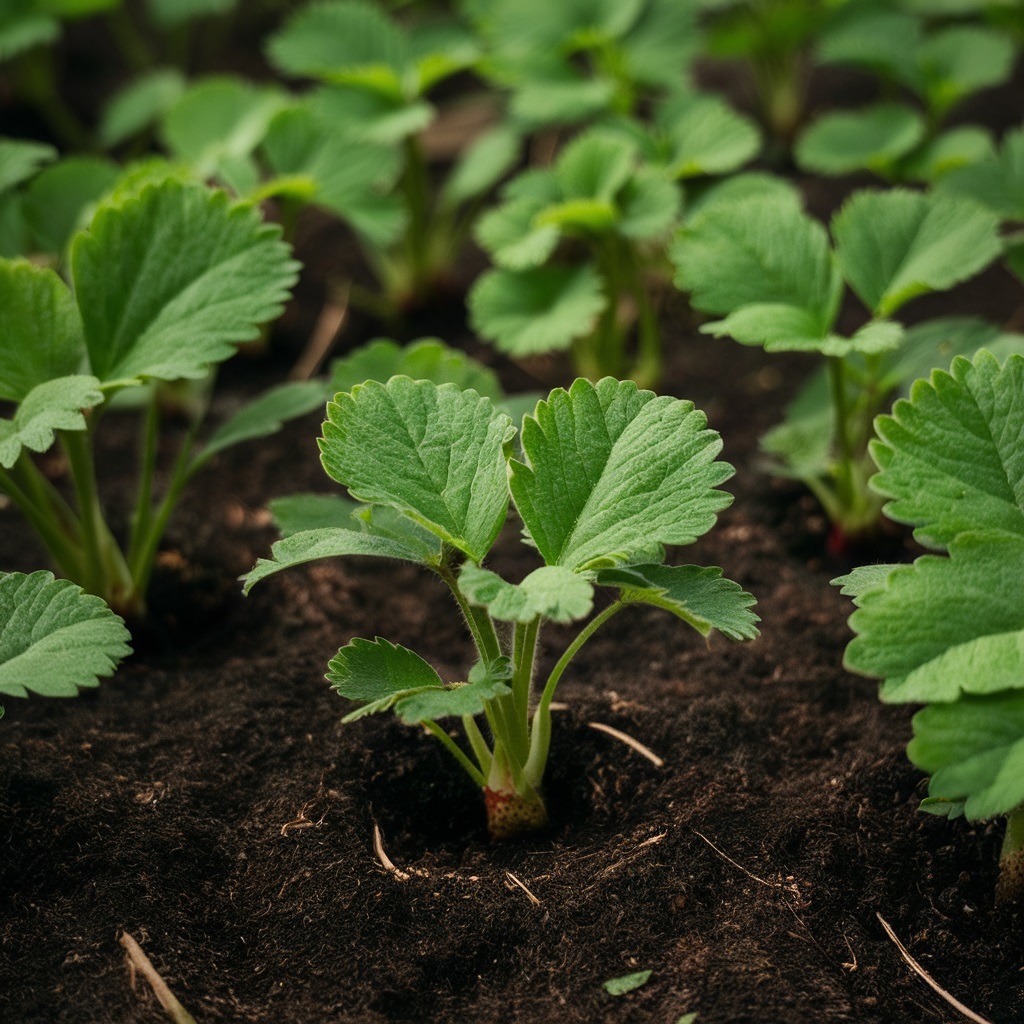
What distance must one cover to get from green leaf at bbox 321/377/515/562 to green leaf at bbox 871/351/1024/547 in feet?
1.18

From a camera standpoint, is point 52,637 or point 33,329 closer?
point 52,637

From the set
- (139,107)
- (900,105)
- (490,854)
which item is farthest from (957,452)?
(139,107)

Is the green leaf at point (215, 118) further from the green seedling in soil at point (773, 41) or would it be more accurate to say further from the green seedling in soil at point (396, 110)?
the green seedling in soil at point (773, 41)

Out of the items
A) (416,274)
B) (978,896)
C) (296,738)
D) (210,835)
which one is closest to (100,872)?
(210,835)

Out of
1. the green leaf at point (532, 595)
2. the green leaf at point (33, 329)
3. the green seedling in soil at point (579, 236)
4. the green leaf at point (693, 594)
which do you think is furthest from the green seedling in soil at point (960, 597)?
the green leaf at point (33, 329)

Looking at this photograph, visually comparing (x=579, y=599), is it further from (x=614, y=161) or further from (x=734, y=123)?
(x=734, y=123)

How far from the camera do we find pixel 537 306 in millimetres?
1845

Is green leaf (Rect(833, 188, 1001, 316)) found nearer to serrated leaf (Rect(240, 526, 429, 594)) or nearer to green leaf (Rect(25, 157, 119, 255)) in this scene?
serrated leaf (Rect(240, 526, 429, 594))

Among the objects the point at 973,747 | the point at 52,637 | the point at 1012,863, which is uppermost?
the point at 52,637

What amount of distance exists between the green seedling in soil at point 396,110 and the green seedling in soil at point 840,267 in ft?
1.95

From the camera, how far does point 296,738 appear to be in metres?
1.35

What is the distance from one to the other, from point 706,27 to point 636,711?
1794 mm

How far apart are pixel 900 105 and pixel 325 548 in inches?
62.6

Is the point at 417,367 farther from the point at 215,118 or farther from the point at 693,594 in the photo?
the point at 215,118
